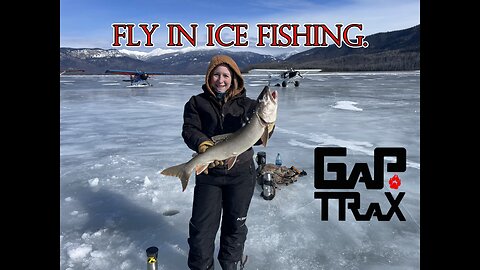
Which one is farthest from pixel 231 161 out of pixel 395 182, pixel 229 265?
pixel 395 182

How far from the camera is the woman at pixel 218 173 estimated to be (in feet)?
9.10

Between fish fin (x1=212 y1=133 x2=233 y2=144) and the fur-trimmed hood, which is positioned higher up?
the fur-trimmed hood

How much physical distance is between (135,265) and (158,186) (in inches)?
75.2

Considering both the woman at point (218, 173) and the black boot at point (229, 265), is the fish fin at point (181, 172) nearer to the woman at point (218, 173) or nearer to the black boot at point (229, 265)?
the woman at point (218, 173)

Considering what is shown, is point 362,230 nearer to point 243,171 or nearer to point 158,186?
point 243,171

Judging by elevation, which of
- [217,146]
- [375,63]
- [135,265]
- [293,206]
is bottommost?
[135,265]

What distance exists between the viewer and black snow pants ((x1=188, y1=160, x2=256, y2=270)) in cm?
283

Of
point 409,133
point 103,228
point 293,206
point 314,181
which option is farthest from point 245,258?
point 409,133

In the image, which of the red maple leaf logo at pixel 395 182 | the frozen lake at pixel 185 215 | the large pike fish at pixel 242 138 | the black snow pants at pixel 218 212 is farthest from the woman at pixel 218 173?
the red maple leaf logo at pixel 395 182

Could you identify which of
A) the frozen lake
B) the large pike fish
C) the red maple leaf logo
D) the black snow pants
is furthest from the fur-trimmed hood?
the red maple leaf logo

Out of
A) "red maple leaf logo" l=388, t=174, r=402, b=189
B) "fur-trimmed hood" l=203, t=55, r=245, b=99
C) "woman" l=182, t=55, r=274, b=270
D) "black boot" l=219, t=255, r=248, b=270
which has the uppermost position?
"fur-trimmed hood" l=203, t=55, r=245, b=99

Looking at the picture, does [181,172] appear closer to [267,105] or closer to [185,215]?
[267,105]

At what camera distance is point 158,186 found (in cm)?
500

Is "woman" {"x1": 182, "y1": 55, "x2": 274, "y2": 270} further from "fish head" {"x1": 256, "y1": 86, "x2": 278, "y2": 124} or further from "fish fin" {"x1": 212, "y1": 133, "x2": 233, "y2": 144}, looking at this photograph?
"fish head" {"x1": 256, "y1": 86, "x2": 278, "y2": 124}
